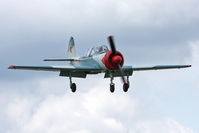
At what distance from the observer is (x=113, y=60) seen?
3241 centimetres

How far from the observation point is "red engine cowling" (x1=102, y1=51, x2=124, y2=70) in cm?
3231

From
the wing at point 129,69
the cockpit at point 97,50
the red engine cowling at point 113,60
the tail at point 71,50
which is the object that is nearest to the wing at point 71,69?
the wing at point 129,69

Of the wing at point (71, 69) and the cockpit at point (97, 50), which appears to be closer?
the wing at point (71, 69)

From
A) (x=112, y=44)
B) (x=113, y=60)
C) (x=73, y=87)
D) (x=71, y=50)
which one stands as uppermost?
(x=112, y=44)

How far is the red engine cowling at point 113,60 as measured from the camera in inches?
1272

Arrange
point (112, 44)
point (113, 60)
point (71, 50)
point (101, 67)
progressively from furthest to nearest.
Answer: point (71, 50), point (101, 67), point (113, 60), point (112, 44)

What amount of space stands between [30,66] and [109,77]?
654cm

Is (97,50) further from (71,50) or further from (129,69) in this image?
(71,50)

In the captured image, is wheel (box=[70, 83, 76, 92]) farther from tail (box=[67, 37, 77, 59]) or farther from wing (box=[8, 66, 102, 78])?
tail (box=[67, 37, 77, 59])

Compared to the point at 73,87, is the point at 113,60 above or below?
above

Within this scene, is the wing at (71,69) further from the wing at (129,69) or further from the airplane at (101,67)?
the wing at (129,69)

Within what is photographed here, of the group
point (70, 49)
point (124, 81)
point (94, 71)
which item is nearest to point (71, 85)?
point (94, 71)

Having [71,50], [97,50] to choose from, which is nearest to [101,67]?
[97,50]

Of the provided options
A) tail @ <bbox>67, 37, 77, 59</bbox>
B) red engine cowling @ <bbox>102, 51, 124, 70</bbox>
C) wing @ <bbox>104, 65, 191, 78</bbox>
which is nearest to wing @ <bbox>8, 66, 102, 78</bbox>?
wing @ <bbox>104, 65, 191, 78</bbox>
